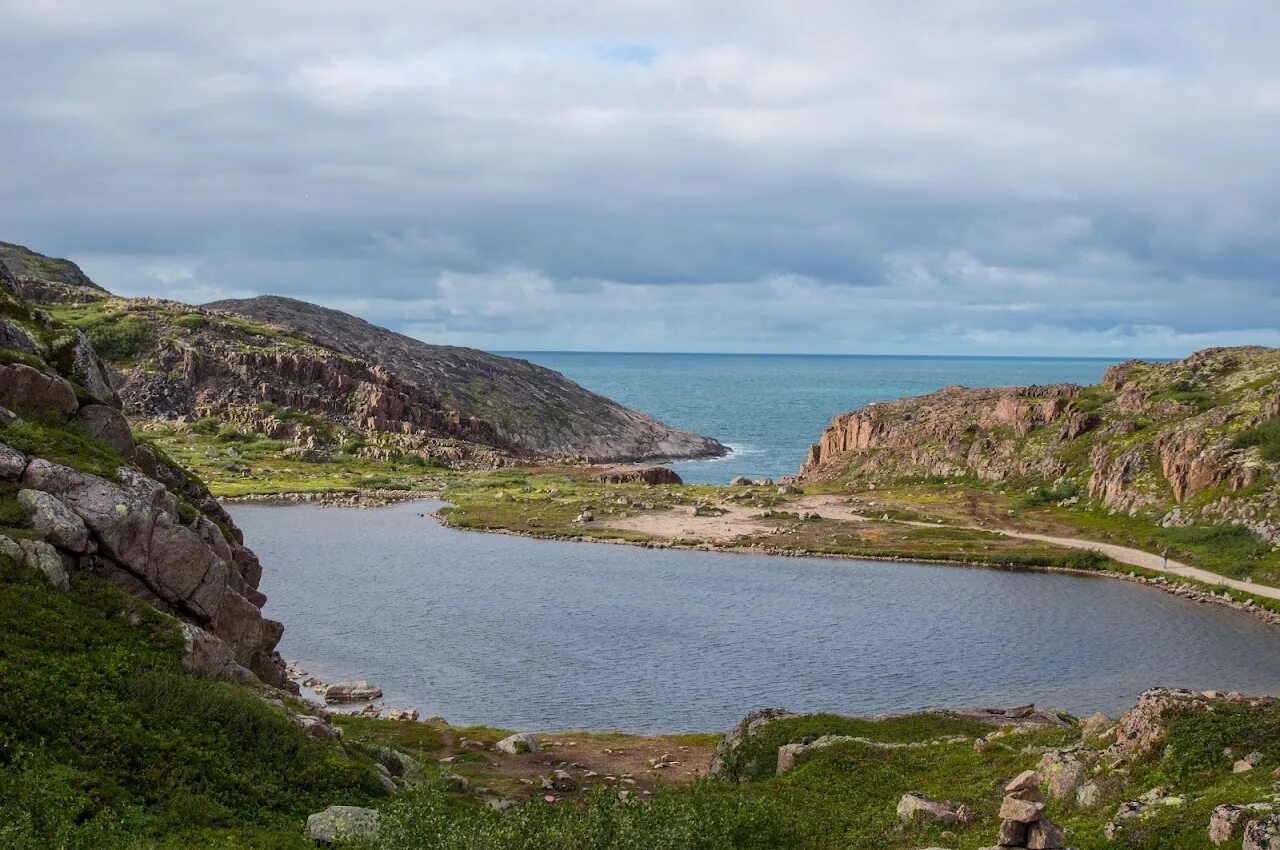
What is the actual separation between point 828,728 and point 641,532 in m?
90.8

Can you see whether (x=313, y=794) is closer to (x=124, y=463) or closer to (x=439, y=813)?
(x=439, y=813)

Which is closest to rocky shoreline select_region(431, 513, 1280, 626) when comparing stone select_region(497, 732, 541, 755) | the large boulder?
the large boulder

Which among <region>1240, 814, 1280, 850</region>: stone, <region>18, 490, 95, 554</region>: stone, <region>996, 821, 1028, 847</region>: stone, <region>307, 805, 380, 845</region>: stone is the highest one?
<region>18, 490, 95, 554</region>: stone

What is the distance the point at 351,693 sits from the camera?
66188 millimetres

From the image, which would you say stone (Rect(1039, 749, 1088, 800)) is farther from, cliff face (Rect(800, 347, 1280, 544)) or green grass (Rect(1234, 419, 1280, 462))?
green grass (Rect(1234, 419, 1280, 462))

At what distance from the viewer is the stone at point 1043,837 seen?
84.7ft

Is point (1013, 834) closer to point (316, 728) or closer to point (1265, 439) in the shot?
point (316, 728)

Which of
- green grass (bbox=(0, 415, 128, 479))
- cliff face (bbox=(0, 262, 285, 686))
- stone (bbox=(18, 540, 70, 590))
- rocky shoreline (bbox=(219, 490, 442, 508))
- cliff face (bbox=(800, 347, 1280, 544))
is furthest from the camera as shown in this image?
rocky shoreline (bbox=(219, 490, 442, 508))

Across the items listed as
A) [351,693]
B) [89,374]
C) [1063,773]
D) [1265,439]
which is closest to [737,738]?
[1063,773]

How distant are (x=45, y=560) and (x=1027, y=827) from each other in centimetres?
2933

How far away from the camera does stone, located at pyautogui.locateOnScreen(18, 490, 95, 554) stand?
35.1 metres

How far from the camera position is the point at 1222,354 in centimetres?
16400

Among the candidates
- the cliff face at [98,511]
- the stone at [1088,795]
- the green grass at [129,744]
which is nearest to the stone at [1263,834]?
the stone at [1088,795]

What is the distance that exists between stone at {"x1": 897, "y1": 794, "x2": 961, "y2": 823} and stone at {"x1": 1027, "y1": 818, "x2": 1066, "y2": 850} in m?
6.60
